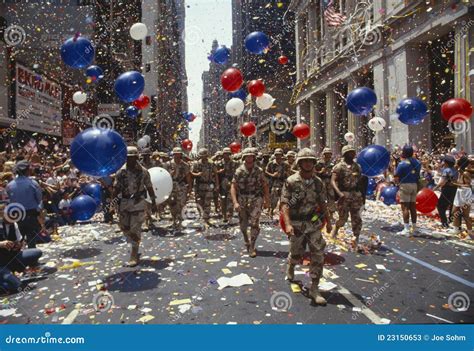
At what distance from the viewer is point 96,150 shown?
5.30 metres

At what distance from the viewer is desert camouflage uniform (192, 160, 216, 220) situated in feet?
36.2

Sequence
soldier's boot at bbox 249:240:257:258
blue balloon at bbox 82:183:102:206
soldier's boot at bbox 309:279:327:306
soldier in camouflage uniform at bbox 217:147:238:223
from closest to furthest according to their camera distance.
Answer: soldier's boot at bbox 309:279:327:306
soldier's boot at bbox 249:240:257:258
blue balloon at bbox 82:183:102:206
soldier in camouflage uniform at bbox 217:147:238:223

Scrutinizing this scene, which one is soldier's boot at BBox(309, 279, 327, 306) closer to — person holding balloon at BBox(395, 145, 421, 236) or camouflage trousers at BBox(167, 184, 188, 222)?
person holding balloon at BBox(395, 145, 421, 236)

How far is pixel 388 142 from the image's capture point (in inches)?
713

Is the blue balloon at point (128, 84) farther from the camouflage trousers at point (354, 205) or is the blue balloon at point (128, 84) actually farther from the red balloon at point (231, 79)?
the camouflage trousers at point (354, 205)

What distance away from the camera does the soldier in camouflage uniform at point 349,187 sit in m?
7.48

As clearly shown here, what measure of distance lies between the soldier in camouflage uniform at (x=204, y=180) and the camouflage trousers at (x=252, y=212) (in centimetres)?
359

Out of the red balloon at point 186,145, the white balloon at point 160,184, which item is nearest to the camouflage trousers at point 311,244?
the white balloon at point 160,184

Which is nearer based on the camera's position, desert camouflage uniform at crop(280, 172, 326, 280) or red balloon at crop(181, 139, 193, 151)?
desert camouflage uniform at crop(280, 172, 326, 280)

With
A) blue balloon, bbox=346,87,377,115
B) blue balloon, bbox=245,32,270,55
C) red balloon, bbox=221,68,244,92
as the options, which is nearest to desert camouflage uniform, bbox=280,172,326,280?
blue balloon, bbox=346,87,377,115

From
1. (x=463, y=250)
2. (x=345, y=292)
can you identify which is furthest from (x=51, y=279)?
(x=463, y=250)

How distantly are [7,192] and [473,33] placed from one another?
15.2 meters

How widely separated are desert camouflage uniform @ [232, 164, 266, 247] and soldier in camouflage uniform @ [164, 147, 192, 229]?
10.9ft

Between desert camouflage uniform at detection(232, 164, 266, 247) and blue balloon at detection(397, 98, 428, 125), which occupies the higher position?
blue balloon at detection(397, 98, 428, 125)
